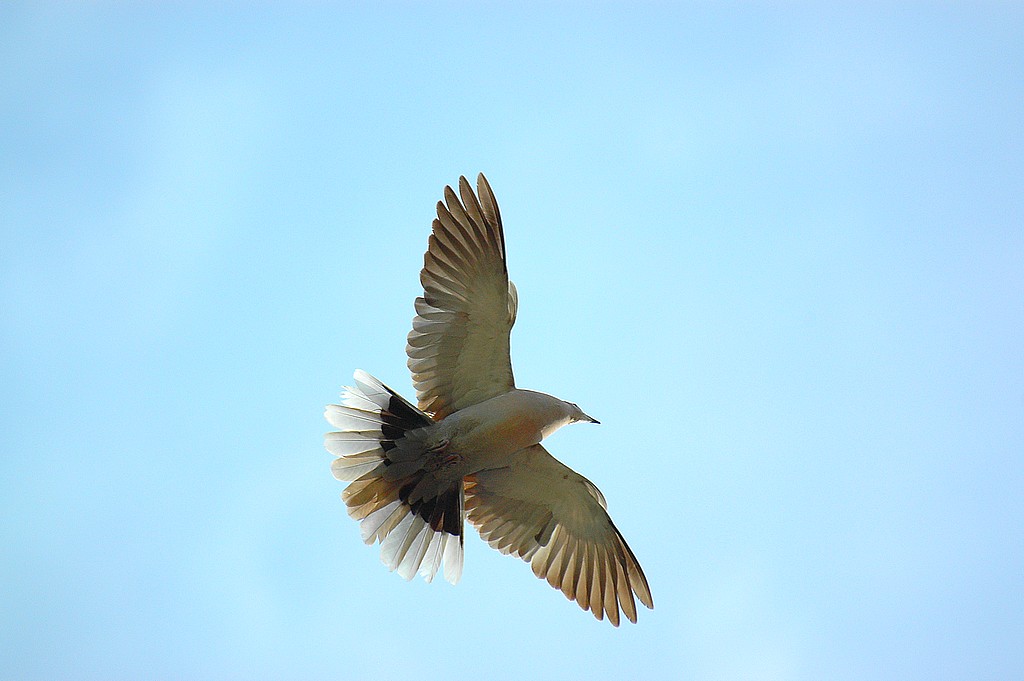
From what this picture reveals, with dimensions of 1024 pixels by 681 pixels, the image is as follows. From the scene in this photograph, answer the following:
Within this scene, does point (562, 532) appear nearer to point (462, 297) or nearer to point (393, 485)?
point (393, 485)

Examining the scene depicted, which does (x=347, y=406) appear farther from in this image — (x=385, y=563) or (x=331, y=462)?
(x=385, y=563)

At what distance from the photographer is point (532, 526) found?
8.35 m

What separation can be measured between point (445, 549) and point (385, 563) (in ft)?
1.62

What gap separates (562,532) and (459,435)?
1431 millimetres

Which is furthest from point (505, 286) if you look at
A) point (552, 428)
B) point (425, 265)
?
point (552, 428)

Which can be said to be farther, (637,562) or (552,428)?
(637,562)

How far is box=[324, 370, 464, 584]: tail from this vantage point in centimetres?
756

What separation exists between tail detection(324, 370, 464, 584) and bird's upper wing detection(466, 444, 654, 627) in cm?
35

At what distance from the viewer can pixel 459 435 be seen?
767cm

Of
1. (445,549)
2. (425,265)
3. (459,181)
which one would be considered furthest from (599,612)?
(459,181)

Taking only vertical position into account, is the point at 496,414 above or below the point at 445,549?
above

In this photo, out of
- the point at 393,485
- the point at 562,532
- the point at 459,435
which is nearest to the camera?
the point at 459,435

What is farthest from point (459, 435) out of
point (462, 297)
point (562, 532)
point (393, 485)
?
point (562, 532)

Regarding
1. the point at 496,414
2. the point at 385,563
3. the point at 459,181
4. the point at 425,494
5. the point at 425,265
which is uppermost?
the point at 459,181
